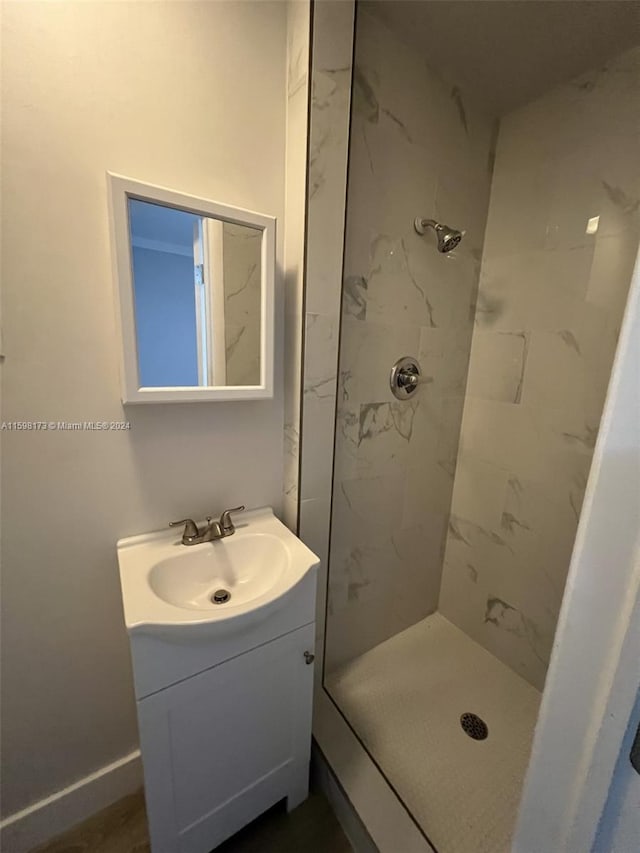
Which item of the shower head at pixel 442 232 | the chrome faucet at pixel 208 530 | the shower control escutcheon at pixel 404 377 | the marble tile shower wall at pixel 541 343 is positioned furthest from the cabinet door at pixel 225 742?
the shower head at pixel 442 232

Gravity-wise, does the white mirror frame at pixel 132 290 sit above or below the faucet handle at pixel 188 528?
above

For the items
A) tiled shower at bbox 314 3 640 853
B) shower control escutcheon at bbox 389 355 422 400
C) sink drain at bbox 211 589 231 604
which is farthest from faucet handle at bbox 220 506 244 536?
shower control escutcheon at bbox 389 355 422 400

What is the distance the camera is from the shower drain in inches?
53.7

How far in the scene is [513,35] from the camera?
1.14 metres

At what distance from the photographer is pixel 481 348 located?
163cm

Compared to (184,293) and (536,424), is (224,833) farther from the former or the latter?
(536,424)

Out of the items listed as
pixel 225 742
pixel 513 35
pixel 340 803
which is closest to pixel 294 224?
pixel 513 35

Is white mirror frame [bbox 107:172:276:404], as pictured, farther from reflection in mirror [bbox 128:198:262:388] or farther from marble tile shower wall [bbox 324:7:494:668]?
marble tile shower wall [bbox 324:7:494:668]

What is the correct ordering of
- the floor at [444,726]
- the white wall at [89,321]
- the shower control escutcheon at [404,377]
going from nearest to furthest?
the white wall at [89,321] < the floor at [444,726] < the shower control escutcheon at [404,377]

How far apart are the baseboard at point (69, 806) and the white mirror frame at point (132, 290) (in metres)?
1.25

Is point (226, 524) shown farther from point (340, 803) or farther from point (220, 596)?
point (340, 803)

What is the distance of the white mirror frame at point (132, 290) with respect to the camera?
830mm

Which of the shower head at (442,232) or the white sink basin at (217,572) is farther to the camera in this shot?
the shower head at (442,232)

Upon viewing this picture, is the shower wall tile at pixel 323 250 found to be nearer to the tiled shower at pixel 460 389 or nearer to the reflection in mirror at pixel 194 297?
the tiled shower at pixel 460 389
